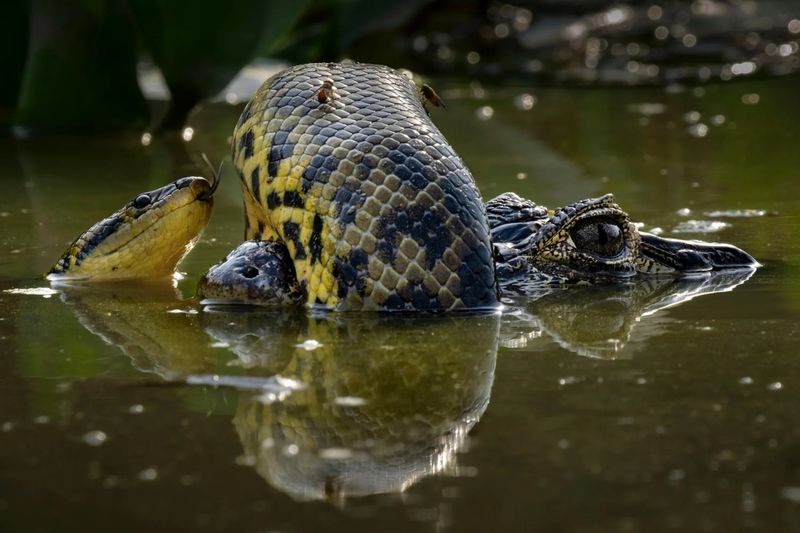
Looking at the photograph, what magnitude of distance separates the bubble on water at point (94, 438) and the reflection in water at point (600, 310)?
1.47m

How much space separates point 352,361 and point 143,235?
6.41 feet

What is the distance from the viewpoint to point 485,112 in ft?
38.0

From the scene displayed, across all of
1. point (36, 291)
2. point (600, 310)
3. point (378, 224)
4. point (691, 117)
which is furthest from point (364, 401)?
point (691, 117)

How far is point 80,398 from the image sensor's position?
13.8 ft

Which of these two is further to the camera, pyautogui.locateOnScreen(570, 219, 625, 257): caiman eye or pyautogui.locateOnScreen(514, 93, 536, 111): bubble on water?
pyautogui.locateOnScreen(514, 93, 536, 111): bubble on water

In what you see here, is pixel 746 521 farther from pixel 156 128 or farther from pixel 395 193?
pixel 156 128

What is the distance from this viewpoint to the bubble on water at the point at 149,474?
350 cm

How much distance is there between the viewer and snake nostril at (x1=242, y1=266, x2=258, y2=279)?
5469 millimetres

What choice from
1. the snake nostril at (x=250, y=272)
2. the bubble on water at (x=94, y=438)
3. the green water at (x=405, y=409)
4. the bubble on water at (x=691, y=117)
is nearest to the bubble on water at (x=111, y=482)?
the green water at (x=405, y=409)

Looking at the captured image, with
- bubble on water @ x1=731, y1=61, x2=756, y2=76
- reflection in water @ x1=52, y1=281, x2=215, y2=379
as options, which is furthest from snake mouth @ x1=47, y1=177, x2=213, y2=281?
bubble on water @ x1=731, y1=61, x2=756, y2=76

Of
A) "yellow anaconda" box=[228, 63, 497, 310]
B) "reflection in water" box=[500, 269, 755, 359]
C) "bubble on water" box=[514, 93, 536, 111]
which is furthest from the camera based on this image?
"bubble on water" box=[514, 93, 536, 111]

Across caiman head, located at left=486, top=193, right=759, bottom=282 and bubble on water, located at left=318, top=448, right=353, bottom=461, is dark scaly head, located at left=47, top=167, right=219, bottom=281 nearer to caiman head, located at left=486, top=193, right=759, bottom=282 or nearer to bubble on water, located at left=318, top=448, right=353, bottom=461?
caiman head, located at left=486, top=193, right=759, bottom=282

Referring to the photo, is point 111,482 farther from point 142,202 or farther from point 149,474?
point 142,202

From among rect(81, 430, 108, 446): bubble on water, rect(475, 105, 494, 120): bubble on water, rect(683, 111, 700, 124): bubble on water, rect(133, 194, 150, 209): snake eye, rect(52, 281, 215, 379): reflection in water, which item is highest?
rect(475, 105, 494, 120): bubble on water
